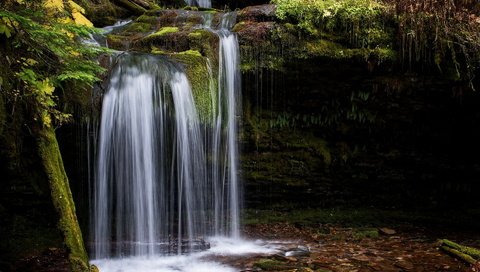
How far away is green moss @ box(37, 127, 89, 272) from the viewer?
497cm

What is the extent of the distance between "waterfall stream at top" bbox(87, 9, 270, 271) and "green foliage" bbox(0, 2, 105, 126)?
5.21ft

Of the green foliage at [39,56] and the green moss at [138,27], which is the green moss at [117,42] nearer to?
the green moss at [138,27]

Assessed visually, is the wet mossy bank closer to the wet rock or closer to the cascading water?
the cascading water

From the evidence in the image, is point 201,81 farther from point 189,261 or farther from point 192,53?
point 189,261

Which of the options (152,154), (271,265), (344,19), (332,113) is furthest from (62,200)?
(344,19)

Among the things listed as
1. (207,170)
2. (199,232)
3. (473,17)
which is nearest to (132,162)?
(207,170)

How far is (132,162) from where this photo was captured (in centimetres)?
693

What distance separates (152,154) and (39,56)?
2598 mm

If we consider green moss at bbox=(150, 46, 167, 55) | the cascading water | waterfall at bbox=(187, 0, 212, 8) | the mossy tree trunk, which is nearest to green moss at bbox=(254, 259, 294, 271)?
the cascading water

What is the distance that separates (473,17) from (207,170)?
5.55 m

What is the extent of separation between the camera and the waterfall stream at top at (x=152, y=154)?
684 centimetres

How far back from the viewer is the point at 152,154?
7055 millimetres

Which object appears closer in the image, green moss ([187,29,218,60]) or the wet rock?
the wet rock

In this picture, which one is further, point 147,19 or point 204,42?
point 147,19
